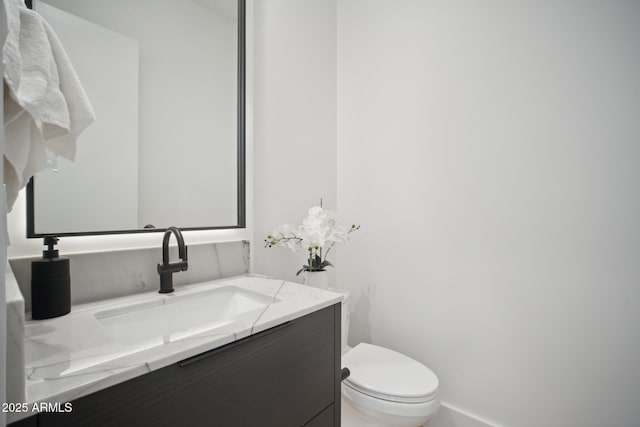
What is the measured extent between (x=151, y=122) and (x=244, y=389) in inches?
37.5

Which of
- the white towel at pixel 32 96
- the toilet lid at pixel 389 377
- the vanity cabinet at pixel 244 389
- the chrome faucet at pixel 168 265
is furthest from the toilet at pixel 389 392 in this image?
the white towel at pixel 32 96

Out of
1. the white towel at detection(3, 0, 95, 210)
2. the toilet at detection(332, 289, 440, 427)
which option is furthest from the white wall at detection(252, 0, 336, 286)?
the white towel at detection(3, 0, 95, 210)

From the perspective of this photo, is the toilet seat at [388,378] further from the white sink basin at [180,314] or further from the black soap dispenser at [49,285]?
the black soap dispenser at [49,285]

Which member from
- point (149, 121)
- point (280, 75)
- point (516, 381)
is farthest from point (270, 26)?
point (516, 381)

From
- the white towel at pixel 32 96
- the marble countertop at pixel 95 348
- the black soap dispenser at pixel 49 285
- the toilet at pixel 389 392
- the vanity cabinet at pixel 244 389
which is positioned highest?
the white towel at pixel 32 96

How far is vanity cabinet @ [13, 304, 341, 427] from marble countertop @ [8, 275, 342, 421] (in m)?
0.02

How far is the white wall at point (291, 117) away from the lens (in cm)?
141

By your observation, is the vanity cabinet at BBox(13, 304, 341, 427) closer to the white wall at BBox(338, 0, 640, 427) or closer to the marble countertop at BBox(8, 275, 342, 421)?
the marble countertop at BBox(8, 275, 342, 421)

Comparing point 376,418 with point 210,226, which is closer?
point 376,418

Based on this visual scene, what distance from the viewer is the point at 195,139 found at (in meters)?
1.18

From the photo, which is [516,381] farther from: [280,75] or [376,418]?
[280,75]

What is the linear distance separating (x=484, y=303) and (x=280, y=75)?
1.48 m

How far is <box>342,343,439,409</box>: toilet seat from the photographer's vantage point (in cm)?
106

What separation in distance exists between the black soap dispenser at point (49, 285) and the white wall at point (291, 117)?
722 mm
